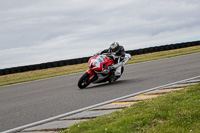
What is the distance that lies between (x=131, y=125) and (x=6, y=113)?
4090 mm

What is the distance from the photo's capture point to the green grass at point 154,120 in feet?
13.0

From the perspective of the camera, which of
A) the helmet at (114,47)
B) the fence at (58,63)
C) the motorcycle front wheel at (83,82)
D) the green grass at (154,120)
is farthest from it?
the fence at (58,63)

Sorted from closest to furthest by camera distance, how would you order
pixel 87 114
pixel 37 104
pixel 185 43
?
pixel 87 114
pixel 37 104
pixel 185 43

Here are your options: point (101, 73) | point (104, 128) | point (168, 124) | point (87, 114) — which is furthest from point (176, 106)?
point (101, 73)

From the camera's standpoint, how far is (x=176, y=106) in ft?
16.1

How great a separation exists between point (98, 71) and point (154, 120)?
6084 millimetres

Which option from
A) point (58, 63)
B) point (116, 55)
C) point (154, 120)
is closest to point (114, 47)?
point (116, 55)

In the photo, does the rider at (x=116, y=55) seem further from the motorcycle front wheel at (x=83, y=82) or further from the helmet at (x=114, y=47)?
the motorcycle front wheel at (x=83, y=82)

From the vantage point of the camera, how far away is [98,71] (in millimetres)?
10289

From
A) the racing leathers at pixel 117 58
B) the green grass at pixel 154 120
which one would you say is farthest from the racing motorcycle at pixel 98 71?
the green grass at pixel 154 120

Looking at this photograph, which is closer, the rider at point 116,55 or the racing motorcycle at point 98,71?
the racing motorcycle at point 98,71

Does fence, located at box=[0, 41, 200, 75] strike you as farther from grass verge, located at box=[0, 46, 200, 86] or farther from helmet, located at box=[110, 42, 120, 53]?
helmet, located at box=[110, 42, 120, 53]

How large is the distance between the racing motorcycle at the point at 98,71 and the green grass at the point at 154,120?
4.88m

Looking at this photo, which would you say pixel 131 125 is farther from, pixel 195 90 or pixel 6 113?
pixel 6 113
